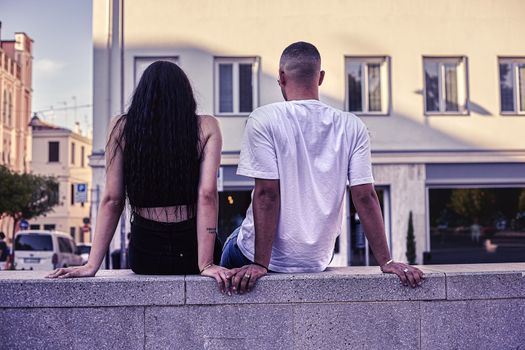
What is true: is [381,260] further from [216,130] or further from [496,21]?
[496,21]

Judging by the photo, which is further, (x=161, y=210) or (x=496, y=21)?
(x=496, y=21)

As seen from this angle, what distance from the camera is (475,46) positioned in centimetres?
2298

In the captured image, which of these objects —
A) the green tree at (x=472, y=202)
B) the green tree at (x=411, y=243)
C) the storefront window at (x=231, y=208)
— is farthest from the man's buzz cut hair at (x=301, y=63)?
the green tree at (x=472, y=202)

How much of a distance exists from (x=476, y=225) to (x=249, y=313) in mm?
20192

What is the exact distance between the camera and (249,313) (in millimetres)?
4047

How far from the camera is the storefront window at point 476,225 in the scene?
74.8ft

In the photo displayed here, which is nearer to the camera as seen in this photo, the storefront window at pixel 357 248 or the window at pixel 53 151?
the storefront window at pixel 357 248

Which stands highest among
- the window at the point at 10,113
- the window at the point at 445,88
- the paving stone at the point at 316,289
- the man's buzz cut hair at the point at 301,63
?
the window at the point at 10,113

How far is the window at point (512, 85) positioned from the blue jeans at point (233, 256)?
1989 cm

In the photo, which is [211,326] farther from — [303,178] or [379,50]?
[379,50]

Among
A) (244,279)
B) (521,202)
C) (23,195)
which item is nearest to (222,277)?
(244,279)

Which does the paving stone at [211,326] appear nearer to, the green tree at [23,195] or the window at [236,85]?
the window at [236,85]

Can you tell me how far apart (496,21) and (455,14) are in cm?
123

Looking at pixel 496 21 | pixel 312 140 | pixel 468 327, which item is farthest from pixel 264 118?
pixel 496 21
